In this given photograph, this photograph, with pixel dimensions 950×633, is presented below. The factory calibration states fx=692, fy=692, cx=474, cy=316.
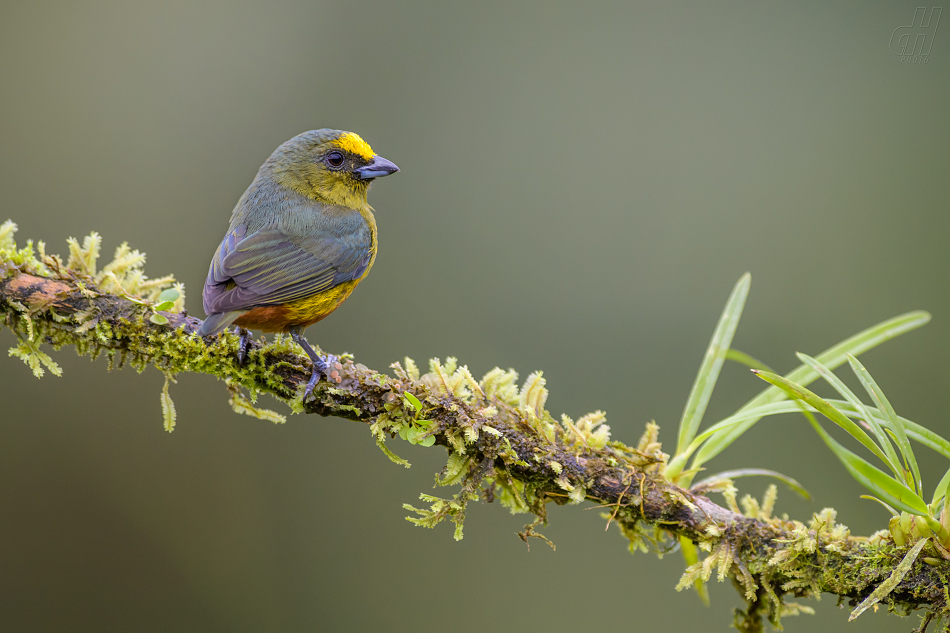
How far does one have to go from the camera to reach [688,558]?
2.55 metres

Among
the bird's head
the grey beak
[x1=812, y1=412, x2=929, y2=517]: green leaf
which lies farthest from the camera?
the grey beak

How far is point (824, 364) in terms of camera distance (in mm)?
2533

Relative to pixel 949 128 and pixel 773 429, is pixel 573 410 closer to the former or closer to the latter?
pixel 773 429

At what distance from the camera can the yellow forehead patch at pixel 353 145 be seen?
3.26m

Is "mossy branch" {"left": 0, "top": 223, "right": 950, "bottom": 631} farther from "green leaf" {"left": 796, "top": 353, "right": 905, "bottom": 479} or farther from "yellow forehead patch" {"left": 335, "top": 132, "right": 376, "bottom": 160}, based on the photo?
"yellow forehead patch" {"left": 335, "top": 132, "right": 376, "bottom": 160}

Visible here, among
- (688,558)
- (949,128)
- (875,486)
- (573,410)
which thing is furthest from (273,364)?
(949,128)

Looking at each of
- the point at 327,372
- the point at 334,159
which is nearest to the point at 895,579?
the point at 327,372

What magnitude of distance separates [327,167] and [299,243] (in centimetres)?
57

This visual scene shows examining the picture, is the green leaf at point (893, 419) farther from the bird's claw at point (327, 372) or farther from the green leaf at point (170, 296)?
the green leaf at point (170, 296)

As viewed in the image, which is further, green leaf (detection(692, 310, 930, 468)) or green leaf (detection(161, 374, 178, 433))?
green leaf (detection(161, 374, 178, 433))

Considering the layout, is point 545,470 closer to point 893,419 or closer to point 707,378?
point 707,378

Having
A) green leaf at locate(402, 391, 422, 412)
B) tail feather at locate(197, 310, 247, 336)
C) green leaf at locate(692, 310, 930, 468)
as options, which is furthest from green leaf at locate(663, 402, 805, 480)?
tail feather at locate(197, 310, 247, 336)

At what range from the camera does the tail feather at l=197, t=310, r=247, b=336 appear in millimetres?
2271

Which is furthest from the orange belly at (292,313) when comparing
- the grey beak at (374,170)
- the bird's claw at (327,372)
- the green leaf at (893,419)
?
the green leaf at (893,419)
